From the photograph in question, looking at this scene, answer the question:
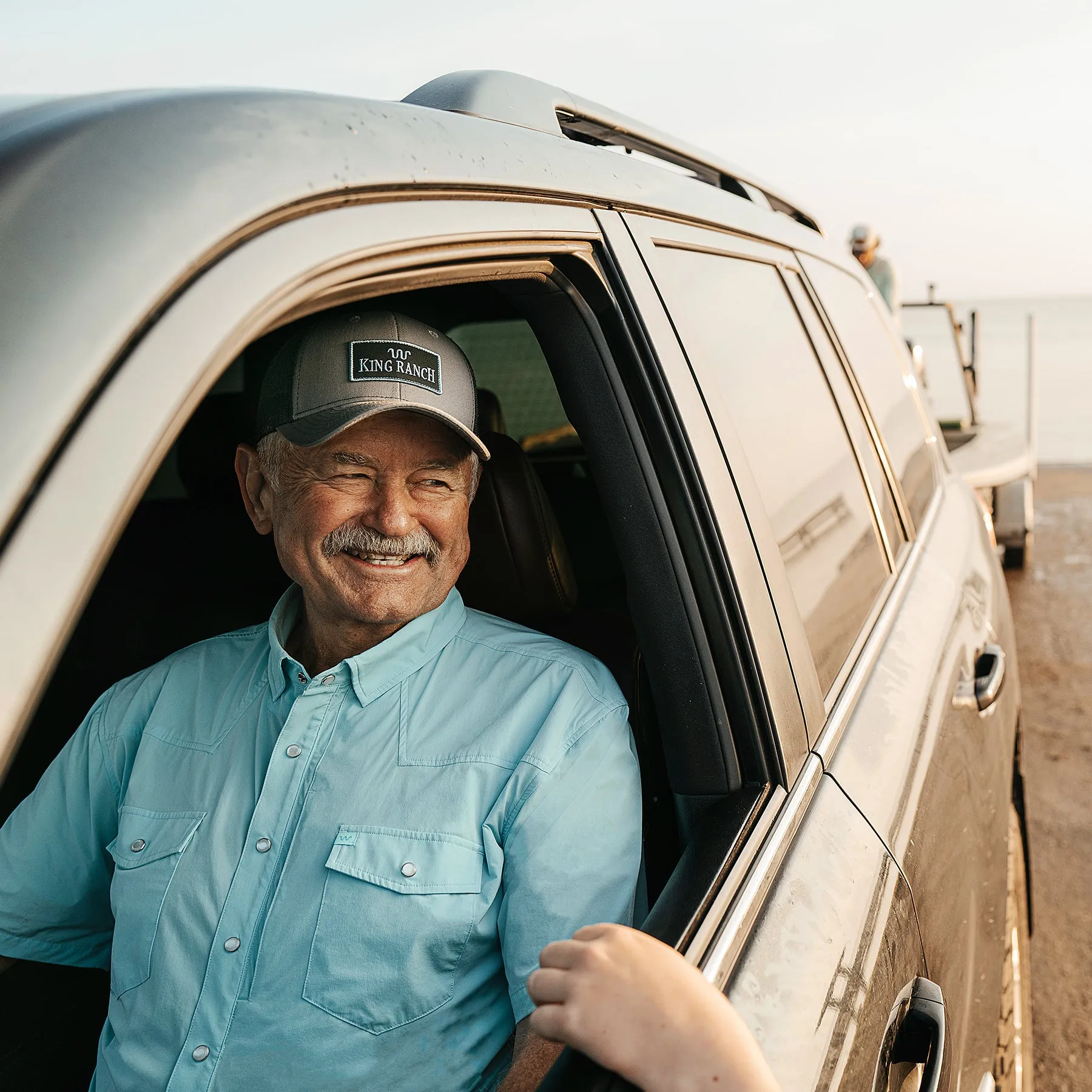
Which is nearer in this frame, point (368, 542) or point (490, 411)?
point (368, 542)

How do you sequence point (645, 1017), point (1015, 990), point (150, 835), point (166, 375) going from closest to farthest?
point (166, 375) < point (645, 1017) < point (150, 835) < point (1015, 990)

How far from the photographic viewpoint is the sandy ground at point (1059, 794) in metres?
2.81

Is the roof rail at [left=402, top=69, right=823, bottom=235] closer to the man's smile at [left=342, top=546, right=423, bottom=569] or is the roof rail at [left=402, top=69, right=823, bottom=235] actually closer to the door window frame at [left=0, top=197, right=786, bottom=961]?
the door window frame at [left=0, top=197, right=786, bottom=961]

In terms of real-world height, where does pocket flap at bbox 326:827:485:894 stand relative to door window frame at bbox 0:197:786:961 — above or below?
below

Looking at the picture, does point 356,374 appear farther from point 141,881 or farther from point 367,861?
point 141,881

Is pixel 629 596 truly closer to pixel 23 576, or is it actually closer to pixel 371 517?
pixel 371 517

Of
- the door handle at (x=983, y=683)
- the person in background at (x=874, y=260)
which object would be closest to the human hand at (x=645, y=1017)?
the door handle at (x=983, y=683)

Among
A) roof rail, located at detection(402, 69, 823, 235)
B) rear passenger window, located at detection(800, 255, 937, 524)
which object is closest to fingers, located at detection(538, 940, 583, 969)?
roof rail, located at detection(402, 69, 823, 235)

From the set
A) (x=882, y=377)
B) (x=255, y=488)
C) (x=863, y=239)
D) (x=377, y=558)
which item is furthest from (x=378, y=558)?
(x=863, y=239)

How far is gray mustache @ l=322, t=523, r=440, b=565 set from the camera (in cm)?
149

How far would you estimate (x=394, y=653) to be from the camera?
1475 mm

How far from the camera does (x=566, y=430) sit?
330 centimetres

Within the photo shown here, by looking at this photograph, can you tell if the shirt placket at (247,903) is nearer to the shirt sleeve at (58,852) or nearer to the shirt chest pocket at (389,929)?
the shirt chest pocket at (389,929)

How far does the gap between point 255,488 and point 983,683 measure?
1.31 metres
